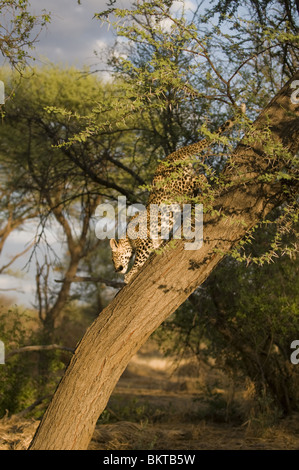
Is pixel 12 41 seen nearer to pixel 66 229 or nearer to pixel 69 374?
pixel 69 374

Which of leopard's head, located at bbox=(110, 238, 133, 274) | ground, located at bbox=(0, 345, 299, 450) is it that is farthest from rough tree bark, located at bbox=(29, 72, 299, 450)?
ground, located at bbox=(0, 345, 299, 450)

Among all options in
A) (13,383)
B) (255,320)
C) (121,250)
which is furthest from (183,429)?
(121,250)

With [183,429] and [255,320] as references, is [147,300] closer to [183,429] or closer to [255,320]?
[255,320]

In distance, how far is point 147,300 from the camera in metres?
4.33

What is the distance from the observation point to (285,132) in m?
4.54

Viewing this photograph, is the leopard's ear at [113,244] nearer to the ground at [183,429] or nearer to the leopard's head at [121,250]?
the leopard's head at [121,250]

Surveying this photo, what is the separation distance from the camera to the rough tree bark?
13.9ft

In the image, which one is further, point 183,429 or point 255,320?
point 183,429

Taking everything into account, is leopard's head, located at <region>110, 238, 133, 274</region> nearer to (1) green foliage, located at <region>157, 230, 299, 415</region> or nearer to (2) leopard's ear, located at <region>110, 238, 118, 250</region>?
(2) leopard's ear, located at <region>110, 238, 118, 250</region>

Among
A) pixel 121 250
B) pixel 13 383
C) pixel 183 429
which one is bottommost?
pixel 183 429

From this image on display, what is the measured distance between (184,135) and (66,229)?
6.58 m

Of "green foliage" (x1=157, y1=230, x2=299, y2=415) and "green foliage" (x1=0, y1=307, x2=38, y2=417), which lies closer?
"green foliage" (x1=157, y1=230, x2=299, y2=415)

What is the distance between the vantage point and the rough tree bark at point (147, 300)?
4.23m
